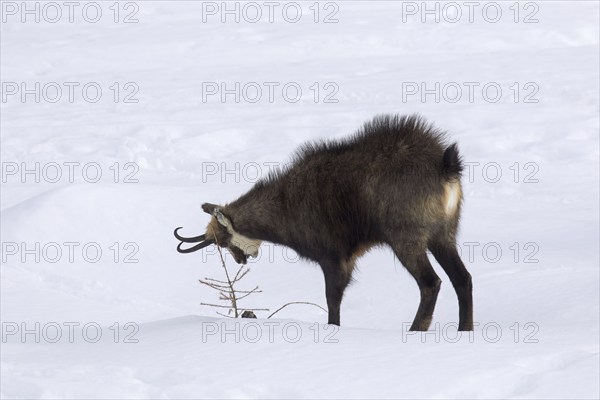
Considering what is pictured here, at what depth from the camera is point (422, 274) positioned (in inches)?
259

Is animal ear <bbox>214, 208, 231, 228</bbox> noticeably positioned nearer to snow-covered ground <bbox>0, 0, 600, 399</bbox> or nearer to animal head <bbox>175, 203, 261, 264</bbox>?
animal head <bbox>175, 203, 261, 264</bbox>

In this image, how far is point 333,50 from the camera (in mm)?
22938

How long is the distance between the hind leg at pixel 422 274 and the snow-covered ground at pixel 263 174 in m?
0.35

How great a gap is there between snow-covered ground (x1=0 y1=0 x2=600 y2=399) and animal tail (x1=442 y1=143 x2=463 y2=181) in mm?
921

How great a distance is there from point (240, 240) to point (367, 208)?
3.95 feet

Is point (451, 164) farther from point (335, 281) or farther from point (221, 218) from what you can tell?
point (221, 218)

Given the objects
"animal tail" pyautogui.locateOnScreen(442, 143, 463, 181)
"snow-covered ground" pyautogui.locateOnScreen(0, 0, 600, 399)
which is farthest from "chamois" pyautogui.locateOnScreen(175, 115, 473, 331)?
"snow-covered ground" pyautogui.locateOnScreen(0, 0, 600, 399)

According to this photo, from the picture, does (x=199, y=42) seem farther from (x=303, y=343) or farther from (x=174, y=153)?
(x=303, y=343)

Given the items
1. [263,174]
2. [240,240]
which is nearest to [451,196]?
[240,240]

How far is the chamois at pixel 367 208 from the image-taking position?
6496 millimetres

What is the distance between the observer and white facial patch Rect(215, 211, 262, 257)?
7.43m

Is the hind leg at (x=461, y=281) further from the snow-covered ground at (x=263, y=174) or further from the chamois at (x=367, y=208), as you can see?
the snow-covered ground at (x=263, y=174)

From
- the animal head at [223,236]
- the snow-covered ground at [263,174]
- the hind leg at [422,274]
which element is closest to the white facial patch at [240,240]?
the animal head at [223,236]

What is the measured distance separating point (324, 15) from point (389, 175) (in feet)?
65.9
